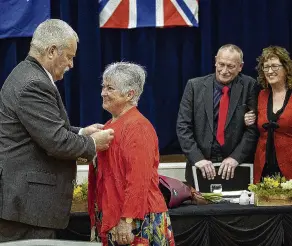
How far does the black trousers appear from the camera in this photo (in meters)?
3.44

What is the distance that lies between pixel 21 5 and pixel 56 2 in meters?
0.31

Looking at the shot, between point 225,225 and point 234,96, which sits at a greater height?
point 234,96

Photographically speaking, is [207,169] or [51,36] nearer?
[51,36]

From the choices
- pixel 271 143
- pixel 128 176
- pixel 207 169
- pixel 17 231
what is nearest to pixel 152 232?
pixel 128 176

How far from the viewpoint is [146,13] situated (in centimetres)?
629

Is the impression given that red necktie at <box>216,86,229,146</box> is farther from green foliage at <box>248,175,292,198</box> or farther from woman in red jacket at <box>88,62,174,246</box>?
woman in red jacket at <box>88,62,174,246</box>

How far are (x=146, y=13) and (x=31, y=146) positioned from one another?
3.11 meters

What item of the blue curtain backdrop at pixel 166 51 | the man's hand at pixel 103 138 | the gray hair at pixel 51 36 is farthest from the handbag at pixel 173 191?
the blue curtain backdrop at pixel 166 51

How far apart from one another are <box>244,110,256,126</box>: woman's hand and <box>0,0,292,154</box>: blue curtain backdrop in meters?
1.22

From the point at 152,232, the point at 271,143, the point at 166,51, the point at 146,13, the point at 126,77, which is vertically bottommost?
the point at 152,232

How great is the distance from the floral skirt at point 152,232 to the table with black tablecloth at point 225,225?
0.59 metres

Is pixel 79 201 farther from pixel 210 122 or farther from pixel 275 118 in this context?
pixel 275 118

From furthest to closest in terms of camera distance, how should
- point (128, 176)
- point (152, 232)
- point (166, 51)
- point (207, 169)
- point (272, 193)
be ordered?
1. point (166, 51)
2. point (207, 169)
3. point (272, 193)
4. point (152, 232)
5. point (128, 176)

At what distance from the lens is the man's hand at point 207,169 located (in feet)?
16.8
